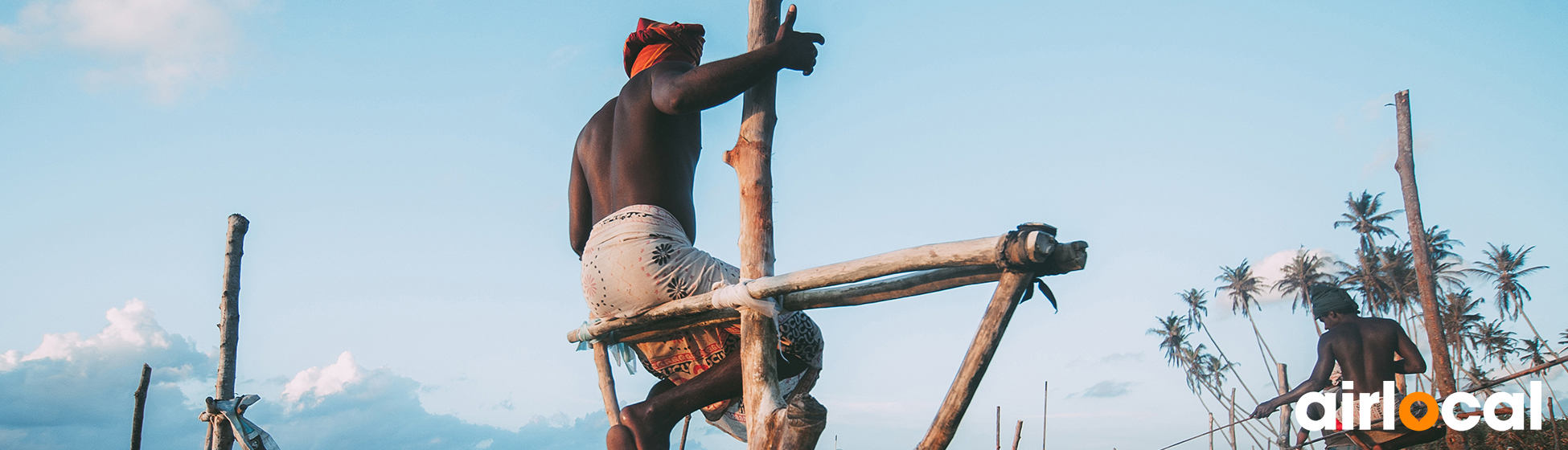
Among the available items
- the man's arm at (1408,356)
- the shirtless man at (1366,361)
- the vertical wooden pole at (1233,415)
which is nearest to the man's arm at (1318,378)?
the shirtless man at (1366,361)

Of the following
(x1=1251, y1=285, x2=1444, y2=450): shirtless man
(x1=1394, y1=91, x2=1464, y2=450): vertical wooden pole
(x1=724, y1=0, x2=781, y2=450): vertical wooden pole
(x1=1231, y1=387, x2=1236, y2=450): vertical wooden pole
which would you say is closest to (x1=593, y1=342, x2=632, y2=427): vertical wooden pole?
(x1=724, y1=0, x2=781, y2=450): vertical wooden pole

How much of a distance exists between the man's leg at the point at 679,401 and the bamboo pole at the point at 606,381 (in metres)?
0.50

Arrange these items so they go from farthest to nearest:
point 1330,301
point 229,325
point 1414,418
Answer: point 229,325
point 1330,301
point 1414,418

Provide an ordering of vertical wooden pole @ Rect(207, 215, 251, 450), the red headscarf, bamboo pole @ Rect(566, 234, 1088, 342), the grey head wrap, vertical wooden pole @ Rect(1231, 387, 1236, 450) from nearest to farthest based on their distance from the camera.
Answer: bamboo pole @ Rect(566, 234, 1088, 342) < the red headscarf < the grey head wrap < vertical wooden pole @ Rect(207, 215, 251, 450) < vertical wooden pole @ Rect(1231, 387, 1236, 450)

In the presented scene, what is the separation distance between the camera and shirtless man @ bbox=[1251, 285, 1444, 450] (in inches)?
247

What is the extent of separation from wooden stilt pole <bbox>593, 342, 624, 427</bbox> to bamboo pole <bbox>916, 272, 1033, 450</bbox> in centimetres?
149

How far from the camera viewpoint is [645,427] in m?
2.90

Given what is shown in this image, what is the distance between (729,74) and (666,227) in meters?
0.52

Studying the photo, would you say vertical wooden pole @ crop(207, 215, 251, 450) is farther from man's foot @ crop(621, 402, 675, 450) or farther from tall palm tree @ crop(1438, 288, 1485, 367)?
tall palm tree @ crop(1438, 288, 1485, 367)

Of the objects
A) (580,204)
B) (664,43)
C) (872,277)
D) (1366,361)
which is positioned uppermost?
(664,43)

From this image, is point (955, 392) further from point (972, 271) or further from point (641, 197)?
point (641, 197)

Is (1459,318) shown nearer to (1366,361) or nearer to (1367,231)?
(1367,231)

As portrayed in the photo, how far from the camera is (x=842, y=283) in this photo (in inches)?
99.3

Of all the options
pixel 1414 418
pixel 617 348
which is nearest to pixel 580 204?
pixel 617 348
